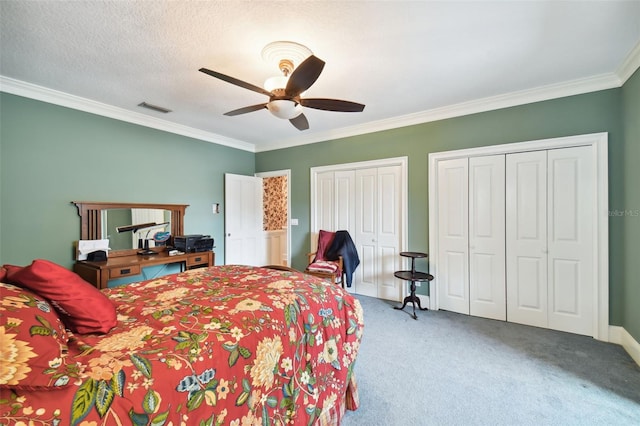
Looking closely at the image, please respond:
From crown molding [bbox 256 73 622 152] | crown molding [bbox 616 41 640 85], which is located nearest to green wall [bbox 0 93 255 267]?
crown molding [bbox 256 73 622 152]

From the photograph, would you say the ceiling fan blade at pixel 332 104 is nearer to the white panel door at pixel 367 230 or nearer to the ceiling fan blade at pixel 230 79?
the ceiling fan blade at pixel 230 79

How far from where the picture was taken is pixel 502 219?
319cm

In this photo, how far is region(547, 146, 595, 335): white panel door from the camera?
2771 mm

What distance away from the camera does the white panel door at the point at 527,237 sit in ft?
9.81

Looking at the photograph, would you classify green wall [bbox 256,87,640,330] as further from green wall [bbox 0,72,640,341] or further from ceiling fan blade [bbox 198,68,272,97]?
ceiling fan blade [bbox 198,68,272,97]

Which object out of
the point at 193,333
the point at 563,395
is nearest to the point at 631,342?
the point at 563,395

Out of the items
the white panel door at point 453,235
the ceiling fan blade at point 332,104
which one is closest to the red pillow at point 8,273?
the ceiling fan blade at point 332,104

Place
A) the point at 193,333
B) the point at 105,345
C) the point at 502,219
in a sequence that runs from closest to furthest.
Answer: the point at 105,345, the point at 193,333, the point at 502,219

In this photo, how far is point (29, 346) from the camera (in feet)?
2.56

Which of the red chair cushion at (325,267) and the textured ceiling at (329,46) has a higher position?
the textured ceiling at (329,46)

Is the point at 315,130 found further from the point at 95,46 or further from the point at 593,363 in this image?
the point at 593,363

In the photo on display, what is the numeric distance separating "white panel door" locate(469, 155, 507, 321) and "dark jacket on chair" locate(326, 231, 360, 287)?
59.1 inches

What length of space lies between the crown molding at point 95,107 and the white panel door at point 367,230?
2.52 metres

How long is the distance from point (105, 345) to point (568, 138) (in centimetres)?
402
